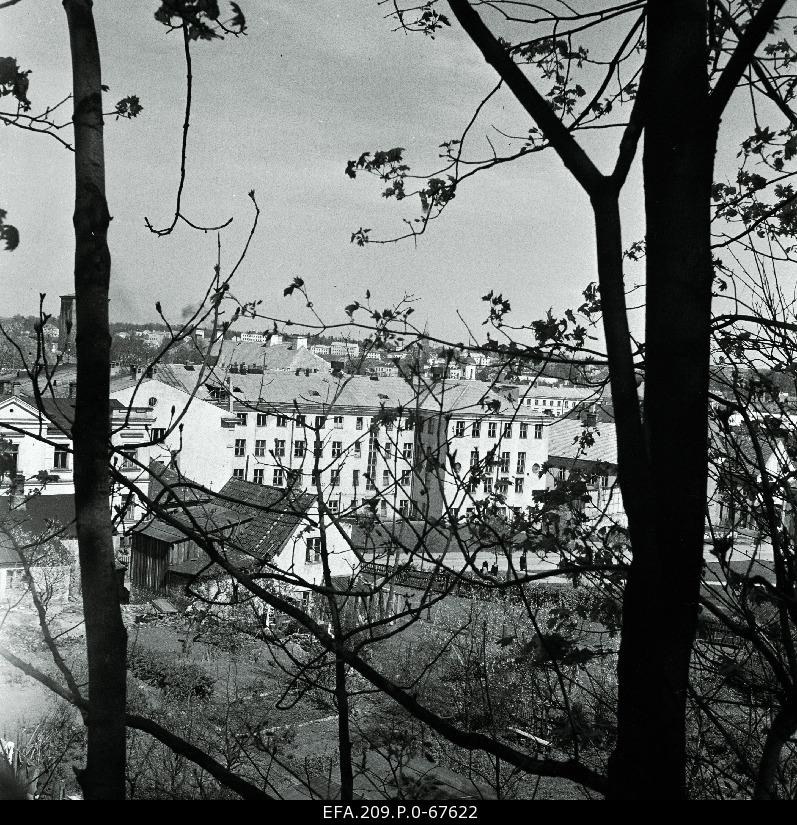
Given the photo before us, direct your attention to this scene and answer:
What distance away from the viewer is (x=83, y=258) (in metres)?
1.52

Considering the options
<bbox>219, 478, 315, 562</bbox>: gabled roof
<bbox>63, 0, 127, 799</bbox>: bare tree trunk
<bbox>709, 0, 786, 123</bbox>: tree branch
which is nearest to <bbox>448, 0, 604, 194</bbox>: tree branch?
<bbox>709, 0, 786, 123</bbox>: tree branch

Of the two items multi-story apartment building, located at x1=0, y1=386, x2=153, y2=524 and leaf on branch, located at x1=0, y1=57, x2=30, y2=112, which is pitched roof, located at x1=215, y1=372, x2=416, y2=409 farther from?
leaf on branch, located at x1=0, y1=57, x2=30, y2=112

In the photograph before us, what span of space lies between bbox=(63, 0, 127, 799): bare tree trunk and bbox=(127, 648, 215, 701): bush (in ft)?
15.7

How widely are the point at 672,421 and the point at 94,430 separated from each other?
1.19 meters

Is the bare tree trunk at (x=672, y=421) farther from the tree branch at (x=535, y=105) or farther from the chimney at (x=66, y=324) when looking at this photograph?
the chimney at (x=66, y=324)

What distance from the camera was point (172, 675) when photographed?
20.9 feet

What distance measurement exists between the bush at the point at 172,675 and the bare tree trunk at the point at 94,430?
4.78 m

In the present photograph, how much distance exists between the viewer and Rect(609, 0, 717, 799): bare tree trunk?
1.60 metres

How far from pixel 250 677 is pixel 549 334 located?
5.96 metres

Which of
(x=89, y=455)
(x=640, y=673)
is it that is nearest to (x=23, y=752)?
(x=89, y=455)

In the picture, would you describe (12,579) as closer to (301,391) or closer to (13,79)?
(301,391)

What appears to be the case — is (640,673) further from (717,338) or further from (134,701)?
(134,701)

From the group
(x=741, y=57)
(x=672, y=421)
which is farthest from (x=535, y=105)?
(x=672, y=421)

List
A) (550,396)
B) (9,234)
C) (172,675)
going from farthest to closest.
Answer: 1. (550,396)
2. (172,675)
3. (9,234)
